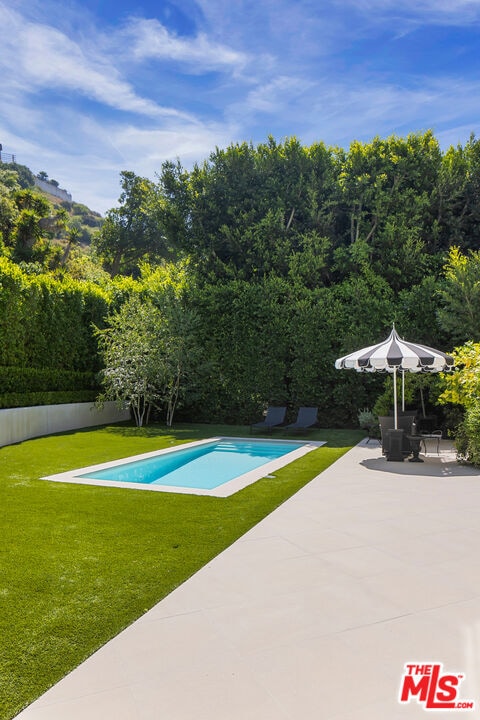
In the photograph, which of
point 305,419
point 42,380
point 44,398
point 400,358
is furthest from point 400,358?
point 42,380

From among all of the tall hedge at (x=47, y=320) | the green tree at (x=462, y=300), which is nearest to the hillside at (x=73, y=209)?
the tall hedge at (x=47, y=320)

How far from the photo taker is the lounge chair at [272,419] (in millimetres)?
14528

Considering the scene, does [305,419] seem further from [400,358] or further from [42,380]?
[42,380]

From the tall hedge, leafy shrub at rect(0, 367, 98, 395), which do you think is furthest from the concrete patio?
the tall hedge

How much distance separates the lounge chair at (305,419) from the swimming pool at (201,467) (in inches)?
51.0

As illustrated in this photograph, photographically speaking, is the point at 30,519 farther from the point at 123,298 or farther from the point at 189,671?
the point at 123,298

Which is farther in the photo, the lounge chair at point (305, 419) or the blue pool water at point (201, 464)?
the lounge chair at point (305, 419)

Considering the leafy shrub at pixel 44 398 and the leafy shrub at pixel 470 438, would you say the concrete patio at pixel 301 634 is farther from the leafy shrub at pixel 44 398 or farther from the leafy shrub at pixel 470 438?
the leafy shrub at pixel 44 398

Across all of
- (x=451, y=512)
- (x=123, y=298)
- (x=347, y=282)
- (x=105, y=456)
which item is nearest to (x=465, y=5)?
(x=347, y=282)

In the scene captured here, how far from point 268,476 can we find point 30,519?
12.9 ft

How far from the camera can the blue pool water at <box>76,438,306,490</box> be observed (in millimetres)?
8781

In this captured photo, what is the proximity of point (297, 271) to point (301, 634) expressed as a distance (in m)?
14.4

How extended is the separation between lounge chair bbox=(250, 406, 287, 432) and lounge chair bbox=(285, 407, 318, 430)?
1.86 feet

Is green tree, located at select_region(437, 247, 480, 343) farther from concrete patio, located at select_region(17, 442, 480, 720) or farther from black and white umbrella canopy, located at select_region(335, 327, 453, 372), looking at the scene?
concrete patio, located at select_region(17, 442, 480, 720)
